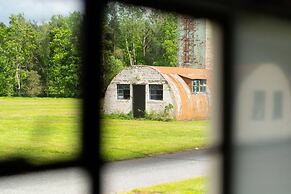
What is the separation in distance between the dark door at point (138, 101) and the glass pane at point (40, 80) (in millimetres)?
333

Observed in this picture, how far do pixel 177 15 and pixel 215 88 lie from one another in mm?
537

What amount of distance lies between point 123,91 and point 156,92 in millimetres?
219

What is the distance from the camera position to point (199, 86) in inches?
102

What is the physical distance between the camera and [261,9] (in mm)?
2982

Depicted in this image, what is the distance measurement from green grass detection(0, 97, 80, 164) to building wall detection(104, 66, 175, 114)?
0.19 metres

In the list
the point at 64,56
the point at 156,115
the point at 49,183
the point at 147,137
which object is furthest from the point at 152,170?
the point at 64,56

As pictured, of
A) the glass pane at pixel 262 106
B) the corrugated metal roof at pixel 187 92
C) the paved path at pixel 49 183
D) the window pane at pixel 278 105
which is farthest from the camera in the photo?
the window pane at pixel 278 105

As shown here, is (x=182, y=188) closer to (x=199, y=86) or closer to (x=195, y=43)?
(x=199, y=86)

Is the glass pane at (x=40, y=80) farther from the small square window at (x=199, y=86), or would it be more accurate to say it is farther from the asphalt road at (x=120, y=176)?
the small square window at (x=199, y=86)

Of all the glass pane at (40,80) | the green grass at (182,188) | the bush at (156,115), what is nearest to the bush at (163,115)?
the bush at (156,115)

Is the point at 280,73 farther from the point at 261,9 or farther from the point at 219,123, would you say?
the point at 219,123

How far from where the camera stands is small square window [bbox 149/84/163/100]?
2.26 meters

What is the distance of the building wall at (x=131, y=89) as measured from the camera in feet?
6.77

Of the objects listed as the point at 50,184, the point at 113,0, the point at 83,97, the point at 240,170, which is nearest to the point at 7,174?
the point at 50,184
